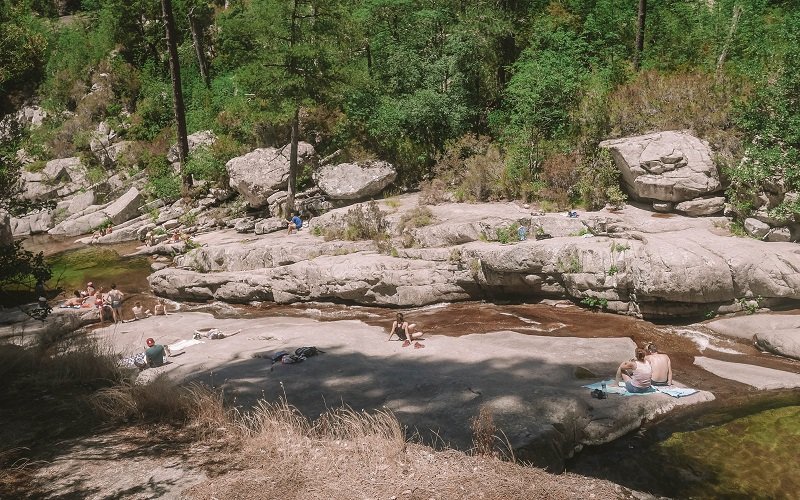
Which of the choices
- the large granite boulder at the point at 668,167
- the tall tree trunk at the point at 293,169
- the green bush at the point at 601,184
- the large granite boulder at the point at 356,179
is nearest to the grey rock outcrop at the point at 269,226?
the tall tree trunk at the point at 293,169

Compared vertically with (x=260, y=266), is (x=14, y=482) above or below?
above

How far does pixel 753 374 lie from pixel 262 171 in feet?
66.5

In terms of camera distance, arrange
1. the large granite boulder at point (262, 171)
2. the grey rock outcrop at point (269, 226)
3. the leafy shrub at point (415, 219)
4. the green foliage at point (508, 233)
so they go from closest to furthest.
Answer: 1. the green foliage at point (508, 233)
2. the leafy shrub at point (415, 219)
3. the grey rock outcrop at point (269, 226)
4. the large granite boulder at point (262, 171)

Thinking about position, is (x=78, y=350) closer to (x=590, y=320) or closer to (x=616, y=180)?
(x=590, y=320)

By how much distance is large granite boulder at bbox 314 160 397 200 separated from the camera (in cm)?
2138

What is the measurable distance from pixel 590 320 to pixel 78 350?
37.0ft

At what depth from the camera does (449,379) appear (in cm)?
890

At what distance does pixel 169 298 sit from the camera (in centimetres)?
1780

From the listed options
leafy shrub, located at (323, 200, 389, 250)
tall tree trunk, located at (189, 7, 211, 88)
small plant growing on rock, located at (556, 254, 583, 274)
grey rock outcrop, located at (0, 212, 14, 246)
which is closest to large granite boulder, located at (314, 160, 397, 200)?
leafy shrub, located at (323, 200, 389, 250)

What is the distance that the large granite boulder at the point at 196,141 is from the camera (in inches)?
1145

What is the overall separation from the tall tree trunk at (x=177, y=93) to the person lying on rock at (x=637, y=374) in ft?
79.8

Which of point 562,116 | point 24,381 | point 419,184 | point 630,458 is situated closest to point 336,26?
point 419,184

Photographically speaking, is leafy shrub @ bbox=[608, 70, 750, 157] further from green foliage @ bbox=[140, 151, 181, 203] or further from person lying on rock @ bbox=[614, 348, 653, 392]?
green foliage @ bbox=[140, 151, 181, 203]

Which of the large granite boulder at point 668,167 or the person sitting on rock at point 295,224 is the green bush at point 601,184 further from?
the person sitting on rock at point 295,224
